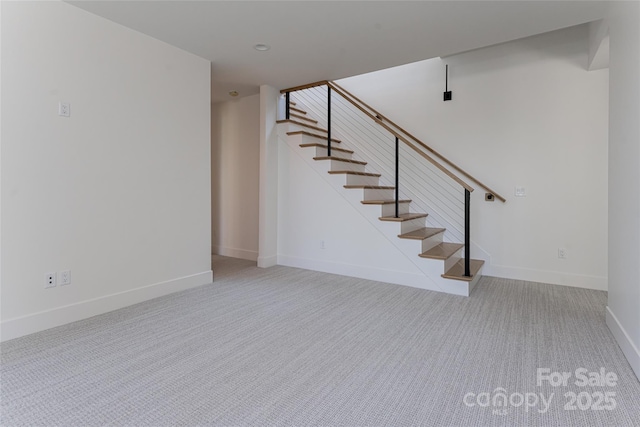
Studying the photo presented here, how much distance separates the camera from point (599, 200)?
342 cm

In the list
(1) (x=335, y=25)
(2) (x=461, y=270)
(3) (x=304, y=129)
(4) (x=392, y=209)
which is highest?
(1) (x=335, y=25)

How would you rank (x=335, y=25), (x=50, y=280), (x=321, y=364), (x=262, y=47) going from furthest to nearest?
(x=262, y=47) < (x=335, y=25) < (x=50, y=280) < (x=321, y=364)

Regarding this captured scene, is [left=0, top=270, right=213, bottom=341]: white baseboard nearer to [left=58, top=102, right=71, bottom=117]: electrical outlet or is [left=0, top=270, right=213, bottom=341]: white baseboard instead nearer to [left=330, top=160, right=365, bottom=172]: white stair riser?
[left=58, top=102, right=71, bottom=117]: electrical outlet

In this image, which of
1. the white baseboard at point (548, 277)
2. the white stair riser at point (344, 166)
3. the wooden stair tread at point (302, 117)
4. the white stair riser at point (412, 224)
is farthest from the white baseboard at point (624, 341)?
the wooden stair tread at point (302, 117)

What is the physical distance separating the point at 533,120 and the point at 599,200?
3.56ft

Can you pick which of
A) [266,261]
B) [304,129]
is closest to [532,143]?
[304,129]

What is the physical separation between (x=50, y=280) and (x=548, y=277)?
4.75 m

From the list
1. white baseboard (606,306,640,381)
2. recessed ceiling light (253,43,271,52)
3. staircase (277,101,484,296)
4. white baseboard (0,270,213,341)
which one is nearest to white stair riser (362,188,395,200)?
staircase (277,101,484,296)

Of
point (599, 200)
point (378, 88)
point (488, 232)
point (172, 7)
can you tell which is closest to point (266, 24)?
point (172, 7)

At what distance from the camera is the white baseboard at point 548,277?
3.45 meters

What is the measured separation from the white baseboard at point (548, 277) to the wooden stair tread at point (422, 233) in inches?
28.9

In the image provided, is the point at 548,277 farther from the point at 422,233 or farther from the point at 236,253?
the point at 236,253

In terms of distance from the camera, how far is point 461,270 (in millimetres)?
3477

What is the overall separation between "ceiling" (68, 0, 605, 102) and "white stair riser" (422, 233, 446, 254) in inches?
78.2
